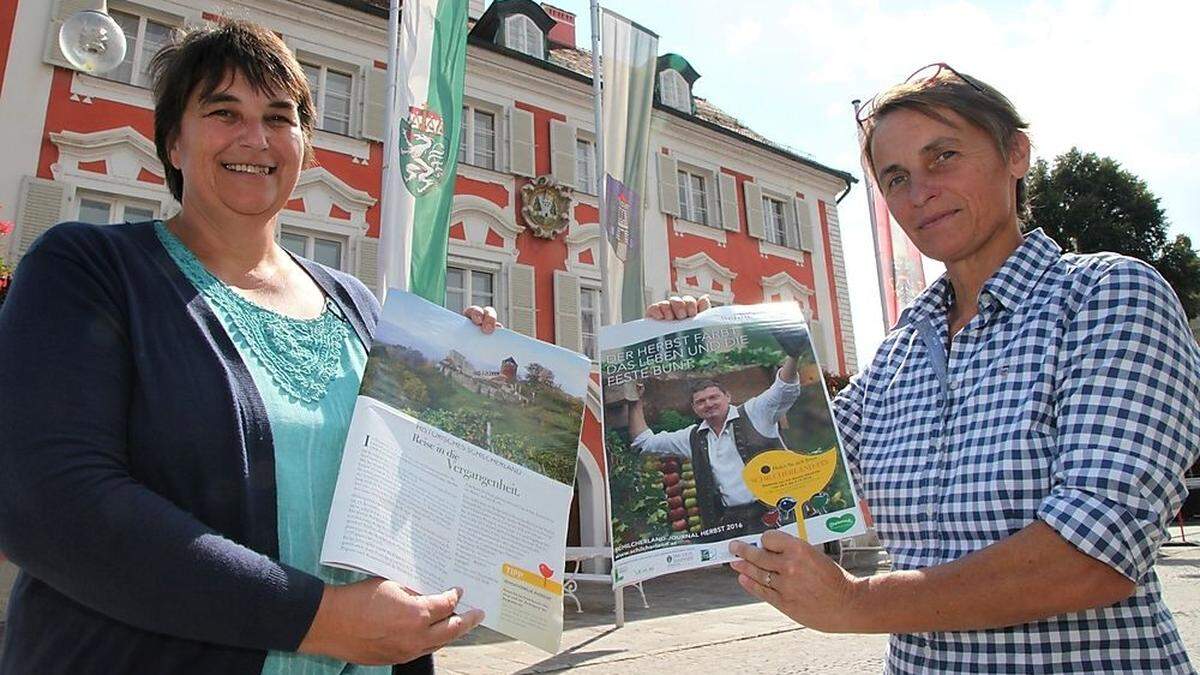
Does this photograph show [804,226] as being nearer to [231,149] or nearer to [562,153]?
[562,153]

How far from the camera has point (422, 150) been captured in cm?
833

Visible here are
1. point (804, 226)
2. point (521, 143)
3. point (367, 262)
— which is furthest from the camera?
point (804, 226)

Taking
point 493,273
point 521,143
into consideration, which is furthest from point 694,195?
point 493,273

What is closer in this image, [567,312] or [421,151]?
[421,151]

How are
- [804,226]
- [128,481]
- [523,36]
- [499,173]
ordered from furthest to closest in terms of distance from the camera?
[804,226] < [523,36] < [499,173] < [128,481]

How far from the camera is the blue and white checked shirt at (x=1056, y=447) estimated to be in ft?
4.08

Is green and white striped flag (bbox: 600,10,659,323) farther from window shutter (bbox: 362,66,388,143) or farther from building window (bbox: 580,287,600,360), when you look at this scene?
building window (bbox: 580,287,600,360)

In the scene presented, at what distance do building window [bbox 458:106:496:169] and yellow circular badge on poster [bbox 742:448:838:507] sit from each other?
Answer: 13028mm

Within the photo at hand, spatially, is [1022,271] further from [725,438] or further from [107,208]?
[107,208]

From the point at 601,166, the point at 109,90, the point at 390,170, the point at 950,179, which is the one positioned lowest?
the point at 950,179

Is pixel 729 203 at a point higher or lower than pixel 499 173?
higher

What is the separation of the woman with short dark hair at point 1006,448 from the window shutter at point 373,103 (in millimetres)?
12279

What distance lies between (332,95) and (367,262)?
9.85ft

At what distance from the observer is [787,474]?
152cm
